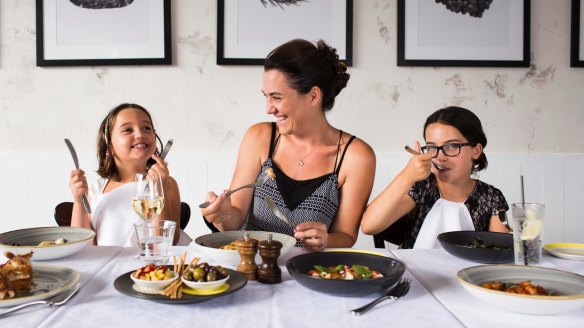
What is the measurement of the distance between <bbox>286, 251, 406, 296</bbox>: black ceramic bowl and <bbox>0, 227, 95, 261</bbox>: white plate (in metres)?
0.58

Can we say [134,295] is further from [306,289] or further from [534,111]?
[534,111]

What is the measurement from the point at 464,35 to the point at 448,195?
1087 millimetres

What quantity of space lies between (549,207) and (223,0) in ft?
6.56

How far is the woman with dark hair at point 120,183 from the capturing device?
6.34ft

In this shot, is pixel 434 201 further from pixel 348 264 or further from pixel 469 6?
pixel 469 6

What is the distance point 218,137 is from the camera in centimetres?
273

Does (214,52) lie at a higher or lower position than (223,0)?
lower

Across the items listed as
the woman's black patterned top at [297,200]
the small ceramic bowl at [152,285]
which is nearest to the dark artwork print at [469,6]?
the woman's black patterned top at [297,200]

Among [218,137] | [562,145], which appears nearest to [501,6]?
[562,145]

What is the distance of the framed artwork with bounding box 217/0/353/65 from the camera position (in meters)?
2.65

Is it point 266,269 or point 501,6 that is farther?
point 501,6

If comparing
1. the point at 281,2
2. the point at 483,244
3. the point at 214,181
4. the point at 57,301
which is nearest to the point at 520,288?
the point at 483,244

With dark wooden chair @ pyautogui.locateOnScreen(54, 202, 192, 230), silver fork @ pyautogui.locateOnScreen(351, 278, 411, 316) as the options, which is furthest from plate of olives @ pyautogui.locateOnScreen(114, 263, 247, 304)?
dark wooden chair @ pyautogui.locateOnScreen(54, 202, 192, 230)

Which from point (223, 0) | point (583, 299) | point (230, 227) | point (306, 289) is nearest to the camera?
point (583, 299)
